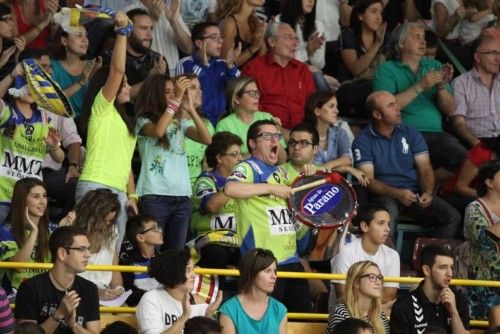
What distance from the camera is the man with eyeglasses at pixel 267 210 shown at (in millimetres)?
11828

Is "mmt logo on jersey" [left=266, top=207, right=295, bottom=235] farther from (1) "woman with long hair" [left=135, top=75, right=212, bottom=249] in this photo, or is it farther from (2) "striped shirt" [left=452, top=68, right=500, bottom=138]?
(2) "striped shirt" [left=452, top=68, right=500, bottom=138]

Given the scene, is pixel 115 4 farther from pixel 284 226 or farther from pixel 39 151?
pixel 284 226

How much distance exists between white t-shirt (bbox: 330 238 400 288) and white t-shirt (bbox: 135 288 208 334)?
5.53ft

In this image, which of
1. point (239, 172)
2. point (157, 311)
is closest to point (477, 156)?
point (239, 172)

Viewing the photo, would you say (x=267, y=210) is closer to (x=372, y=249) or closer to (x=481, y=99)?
(x=372, y=249)

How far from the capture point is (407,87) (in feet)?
50.3

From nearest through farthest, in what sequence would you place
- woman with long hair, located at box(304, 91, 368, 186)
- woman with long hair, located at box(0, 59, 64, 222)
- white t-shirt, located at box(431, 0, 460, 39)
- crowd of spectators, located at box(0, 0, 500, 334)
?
crowd of spectators, located at box(0, 0, 500, 334)
woman with long hair, located at box(0, 59, 64, 222)
woman with long hair, located at box(304, 91, 368, 186)
white t-shirt, located at box(431, 0, 460, 39)

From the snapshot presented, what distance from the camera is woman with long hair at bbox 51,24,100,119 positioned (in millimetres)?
14062

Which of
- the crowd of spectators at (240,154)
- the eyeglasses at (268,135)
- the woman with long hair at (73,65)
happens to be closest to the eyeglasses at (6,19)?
the crowd of spectators at (240,154)

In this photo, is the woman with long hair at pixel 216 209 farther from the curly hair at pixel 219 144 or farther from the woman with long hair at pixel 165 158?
the woman with long hair at pixel 165 158

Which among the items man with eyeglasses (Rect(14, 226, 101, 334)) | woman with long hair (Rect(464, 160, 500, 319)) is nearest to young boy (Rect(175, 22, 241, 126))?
woman with long hair (Rect(464, 160, 500, 319))

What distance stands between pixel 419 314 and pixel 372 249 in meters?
1.01

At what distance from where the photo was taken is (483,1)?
16.8 m

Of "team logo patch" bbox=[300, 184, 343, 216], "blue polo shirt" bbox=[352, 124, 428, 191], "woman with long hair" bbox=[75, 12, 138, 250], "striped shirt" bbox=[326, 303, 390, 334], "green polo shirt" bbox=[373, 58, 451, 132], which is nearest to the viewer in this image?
"striped shirt" bbox=[326, 303, 390, 334]
